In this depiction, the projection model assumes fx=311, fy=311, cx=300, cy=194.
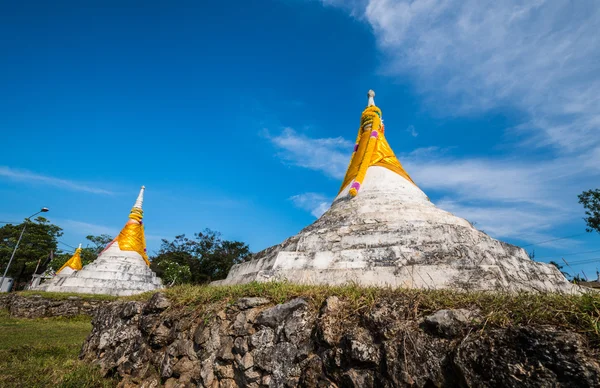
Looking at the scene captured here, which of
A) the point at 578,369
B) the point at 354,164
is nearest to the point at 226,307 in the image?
the point at 578,369

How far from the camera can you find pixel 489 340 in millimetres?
2719

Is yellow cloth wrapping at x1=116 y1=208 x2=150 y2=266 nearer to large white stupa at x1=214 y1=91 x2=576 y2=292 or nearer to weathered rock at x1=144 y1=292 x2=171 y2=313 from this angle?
large white stupa at x1=214 y1=91 x2=576 y2=292

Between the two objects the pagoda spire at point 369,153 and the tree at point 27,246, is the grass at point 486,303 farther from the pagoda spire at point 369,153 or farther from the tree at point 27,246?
the tree at point 27,246

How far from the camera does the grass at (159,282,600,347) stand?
2.67 metres

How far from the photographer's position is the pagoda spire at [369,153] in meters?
10.9

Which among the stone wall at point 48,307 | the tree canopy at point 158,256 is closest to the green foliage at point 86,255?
the tree canopy at point 158,256

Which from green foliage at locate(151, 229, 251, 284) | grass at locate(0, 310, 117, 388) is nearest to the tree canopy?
green foliage at locate(151, 229, 251, 284)

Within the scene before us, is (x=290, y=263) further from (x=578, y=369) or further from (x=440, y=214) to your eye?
(x=578, y=369)

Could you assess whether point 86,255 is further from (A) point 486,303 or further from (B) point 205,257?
(A) point 486,303

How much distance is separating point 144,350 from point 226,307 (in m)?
1.98

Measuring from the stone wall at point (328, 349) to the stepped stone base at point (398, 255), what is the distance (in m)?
1.83

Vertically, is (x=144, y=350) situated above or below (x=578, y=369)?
below

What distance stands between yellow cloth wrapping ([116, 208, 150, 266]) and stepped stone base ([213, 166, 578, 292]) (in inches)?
679

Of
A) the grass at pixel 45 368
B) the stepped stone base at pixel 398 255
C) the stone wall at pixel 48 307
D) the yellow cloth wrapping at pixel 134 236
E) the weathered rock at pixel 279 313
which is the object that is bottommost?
the grass at pixel 45 368
